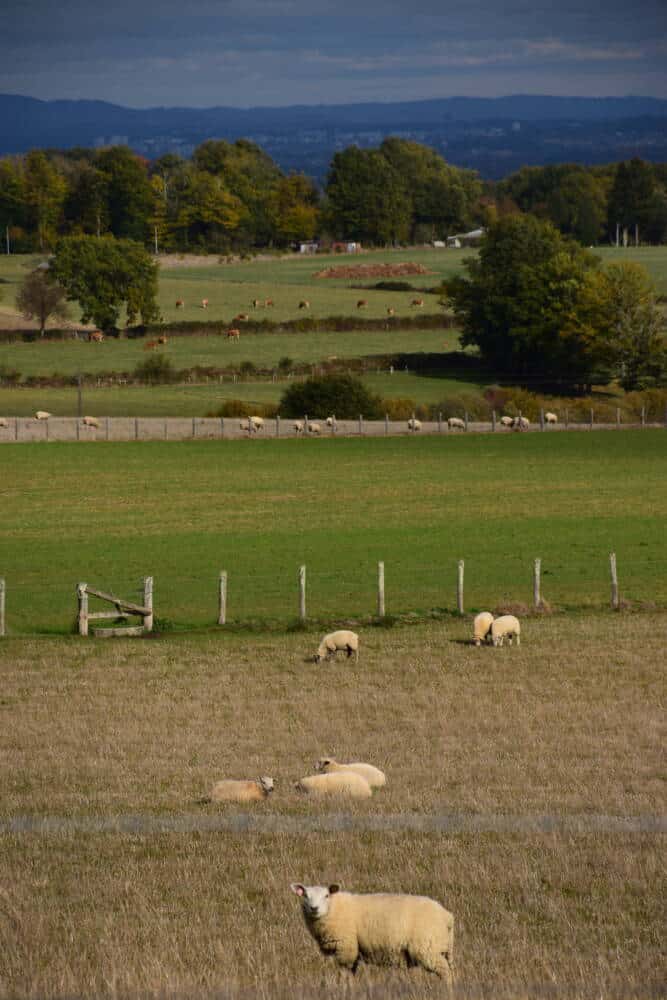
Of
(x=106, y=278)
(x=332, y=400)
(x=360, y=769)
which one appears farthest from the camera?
(x=106, y=278)

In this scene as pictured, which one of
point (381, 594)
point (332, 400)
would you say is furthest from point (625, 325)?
point (381, 594)

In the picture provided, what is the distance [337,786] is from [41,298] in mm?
129627

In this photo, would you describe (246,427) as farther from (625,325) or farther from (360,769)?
(360,769)

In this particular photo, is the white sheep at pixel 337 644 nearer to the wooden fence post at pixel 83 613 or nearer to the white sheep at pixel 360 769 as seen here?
the wooden fence post at pixel 83 613

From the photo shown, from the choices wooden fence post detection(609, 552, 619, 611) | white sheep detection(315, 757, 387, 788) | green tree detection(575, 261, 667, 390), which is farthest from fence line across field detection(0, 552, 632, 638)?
green tree detection(575, 261, 667, 390)

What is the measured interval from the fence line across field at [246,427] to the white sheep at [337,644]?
5458 cm

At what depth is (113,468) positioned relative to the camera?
243ft

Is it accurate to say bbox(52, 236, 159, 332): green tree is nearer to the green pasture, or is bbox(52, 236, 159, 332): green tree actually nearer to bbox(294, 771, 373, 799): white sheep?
the green pasture

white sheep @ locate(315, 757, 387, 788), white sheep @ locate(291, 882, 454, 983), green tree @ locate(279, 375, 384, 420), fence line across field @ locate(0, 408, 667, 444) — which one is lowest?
fence line across field @ locate(0, 408, 667, 444)

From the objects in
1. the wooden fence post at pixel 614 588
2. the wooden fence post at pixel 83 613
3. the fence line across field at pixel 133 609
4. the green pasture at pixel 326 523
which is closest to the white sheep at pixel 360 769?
the fence line across field at pixel 133 609

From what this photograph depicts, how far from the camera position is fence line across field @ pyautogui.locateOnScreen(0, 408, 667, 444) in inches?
3492

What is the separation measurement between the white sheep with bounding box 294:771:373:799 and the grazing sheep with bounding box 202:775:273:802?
53cm

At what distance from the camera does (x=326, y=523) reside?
183 ft

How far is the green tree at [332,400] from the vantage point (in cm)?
9844
